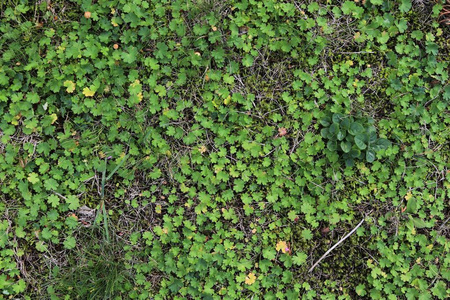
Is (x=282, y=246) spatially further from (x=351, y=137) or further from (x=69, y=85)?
(x=69, y=85)

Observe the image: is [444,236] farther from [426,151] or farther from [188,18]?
[188,18]

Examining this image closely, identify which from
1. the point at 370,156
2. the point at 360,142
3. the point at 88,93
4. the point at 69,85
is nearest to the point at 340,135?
the point at 360,142

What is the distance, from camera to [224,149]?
11.6 ft

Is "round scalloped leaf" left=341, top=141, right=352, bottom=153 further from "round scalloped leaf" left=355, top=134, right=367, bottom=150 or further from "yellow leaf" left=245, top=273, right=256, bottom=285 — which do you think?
"yellow leaf" left=245, top=273, right=256, bottom=285

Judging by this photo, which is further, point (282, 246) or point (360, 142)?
point (282, 246)

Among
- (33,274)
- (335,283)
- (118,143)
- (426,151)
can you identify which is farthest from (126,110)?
(426,151)

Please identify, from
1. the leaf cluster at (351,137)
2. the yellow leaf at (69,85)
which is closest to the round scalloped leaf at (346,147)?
the leaf cluster at (351,137)

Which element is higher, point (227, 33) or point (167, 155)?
point (227, 33)

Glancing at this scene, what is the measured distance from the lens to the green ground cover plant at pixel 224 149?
3459mm

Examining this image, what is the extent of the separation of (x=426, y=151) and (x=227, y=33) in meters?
2.20

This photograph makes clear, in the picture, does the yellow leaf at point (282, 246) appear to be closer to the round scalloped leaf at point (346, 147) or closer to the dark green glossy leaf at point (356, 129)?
the round scalloped leaf at point (346, 147)

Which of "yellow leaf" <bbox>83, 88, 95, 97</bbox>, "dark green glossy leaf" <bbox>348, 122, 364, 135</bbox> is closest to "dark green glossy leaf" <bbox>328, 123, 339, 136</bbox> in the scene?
"dark green glossy leaf" <bbox>348, 122, 364, 135</bbox>

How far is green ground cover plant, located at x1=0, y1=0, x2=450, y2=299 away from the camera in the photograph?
3459mm

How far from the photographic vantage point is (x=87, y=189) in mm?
3518
